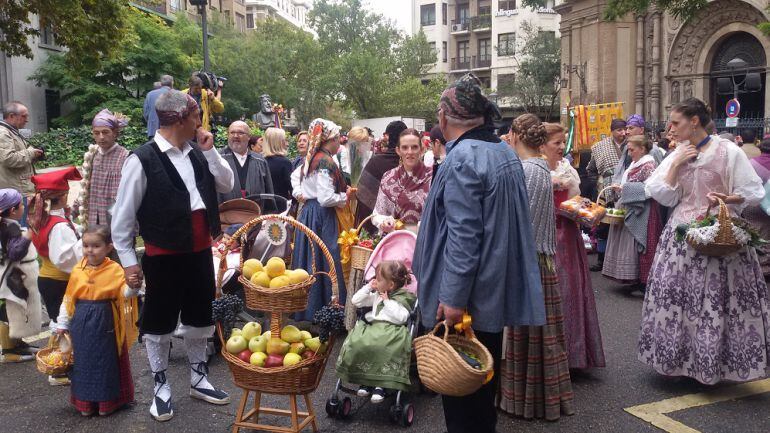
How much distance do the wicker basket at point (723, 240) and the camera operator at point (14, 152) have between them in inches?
273

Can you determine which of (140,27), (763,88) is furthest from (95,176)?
(140,27)

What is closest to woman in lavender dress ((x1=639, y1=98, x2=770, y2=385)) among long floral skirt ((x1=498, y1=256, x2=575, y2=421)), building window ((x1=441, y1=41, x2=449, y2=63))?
long floral skirt ((x1=498, y1=256, x2=575, y2=421))

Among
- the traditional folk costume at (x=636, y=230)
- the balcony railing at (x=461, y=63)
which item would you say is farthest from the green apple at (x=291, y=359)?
the balcony railing at (x=461, y=63)

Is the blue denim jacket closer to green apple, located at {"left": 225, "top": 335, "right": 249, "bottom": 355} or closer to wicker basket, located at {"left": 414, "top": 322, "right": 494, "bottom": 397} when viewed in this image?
wicker basket, located at {"left": 414, "top": 322, "right": 494, "bottom": 397}

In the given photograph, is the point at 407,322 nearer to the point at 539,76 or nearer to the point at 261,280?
the point at 261,280

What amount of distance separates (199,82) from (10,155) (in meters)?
2.31

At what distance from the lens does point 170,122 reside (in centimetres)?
423

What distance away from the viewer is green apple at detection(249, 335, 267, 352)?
12.8ft

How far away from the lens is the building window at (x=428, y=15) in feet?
199

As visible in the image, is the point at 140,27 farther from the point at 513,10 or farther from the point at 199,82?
the point at 513,10

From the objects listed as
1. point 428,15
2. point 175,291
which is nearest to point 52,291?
point 175,291

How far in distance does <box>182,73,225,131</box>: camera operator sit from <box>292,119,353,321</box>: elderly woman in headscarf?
66.0 inches

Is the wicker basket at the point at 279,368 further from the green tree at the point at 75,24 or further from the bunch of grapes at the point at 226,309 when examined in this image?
the green tree at the point at 75,24

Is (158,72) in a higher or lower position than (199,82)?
higher
